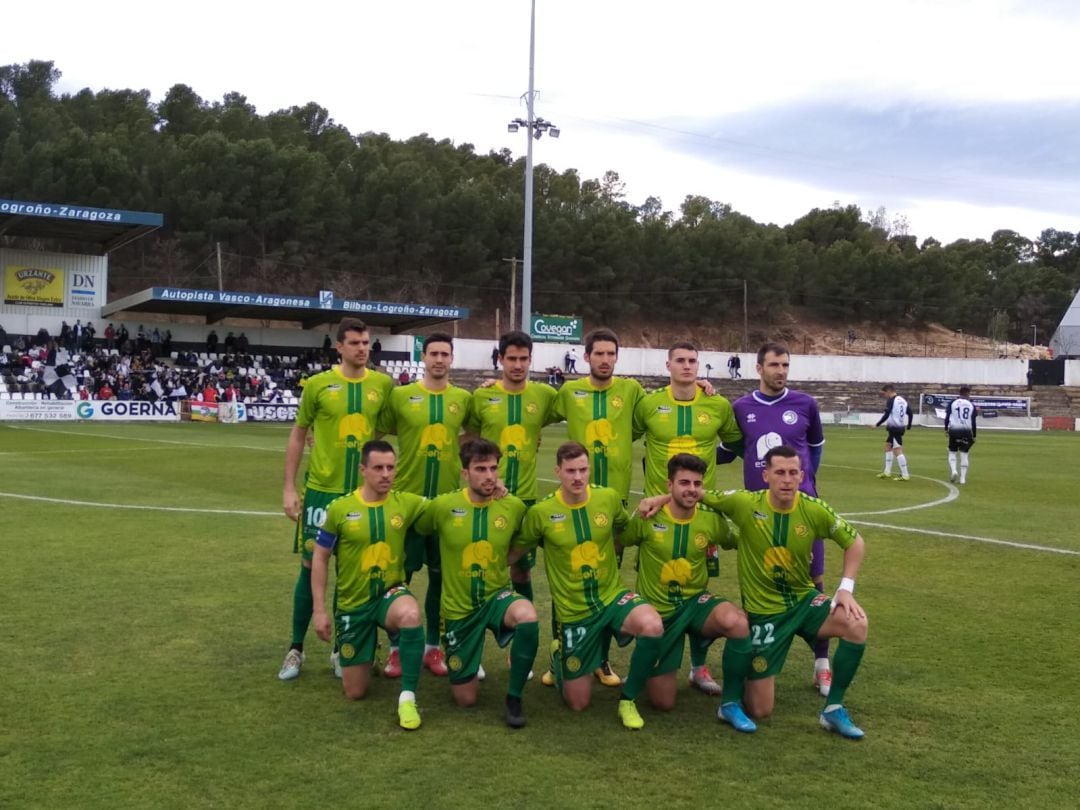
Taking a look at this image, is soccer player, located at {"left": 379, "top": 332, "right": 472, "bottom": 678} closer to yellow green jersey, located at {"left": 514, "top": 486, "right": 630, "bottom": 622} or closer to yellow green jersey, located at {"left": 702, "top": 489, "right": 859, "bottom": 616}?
yellow green jersey, located at {"left": 514, "top": 486, "right": 630, "bottom": 622}

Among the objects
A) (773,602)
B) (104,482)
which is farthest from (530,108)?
(773,602)

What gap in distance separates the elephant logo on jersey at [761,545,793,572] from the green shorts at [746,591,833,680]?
21 cm

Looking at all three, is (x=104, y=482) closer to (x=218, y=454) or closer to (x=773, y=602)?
(x=218, y=454)

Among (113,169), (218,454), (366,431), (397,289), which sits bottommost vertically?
(218,454)

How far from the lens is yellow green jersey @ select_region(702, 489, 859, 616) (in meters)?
5.75

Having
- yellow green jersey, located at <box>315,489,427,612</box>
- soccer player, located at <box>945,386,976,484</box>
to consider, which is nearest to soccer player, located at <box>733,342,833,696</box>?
yellow green jersey, located at <box>315,489,427,612</box>

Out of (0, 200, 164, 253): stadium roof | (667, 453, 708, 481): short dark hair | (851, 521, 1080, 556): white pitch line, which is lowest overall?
(851, 521, 1080, 556): white pitch line

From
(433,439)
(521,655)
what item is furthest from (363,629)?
(433,439)

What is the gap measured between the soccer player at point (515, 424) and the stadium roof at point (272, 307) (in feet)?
115

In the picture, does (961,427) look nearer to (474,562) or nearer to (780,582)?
(780,582)

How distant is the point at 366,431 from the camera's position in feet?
21.9

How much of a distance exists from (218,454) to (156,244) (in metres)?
44.9

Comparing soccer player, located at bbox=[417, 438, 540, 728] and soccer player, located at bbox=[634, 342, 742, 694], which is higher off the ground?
soccer player, located at bbox=[634, 342, 742, 694]

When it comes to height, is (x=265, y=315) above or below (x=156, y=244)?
below
